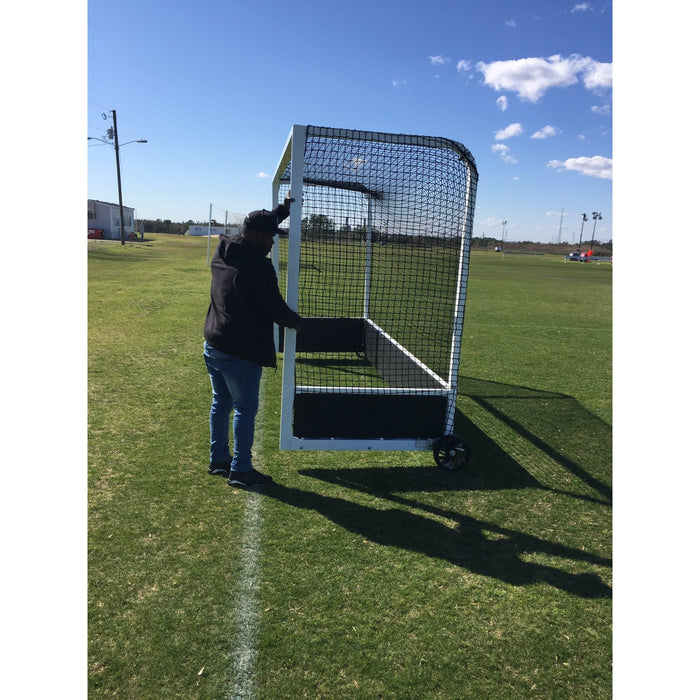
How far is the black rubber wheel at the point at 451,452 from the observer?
14.0ft

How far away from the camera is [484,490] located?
4066mm

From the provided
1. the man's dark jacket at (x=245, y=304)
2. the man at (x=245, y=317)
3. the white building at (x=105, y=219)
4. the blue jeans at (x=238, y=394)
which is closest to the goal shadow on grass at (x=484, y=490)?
the blue jeans at (x=238, y=394)

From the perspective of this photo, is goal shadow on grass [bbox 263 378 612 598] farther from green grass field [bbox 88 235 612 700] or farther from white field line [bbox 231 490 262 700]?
white field line [bbox 231 490 262 700]

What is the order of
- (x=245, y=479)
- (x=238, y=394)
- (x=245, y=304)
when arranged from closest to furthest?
(x=245, y=304)
(x=238, y=394)
(x=245, y=479)

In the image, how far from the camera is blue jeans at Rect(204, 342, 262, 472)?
12.3ft

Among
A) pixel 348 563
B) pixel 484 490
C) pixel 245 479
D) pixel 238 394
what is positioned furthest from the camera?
pixel 484 490

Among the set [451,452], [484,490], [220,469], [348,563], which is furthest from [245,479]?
[484,490]

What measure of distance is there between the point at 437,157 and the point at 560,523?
2.85 m

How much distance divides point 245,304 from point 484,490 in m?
2.29

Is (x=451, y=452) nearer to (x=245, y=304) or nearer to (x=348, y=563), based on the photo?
(x=348, y=563)

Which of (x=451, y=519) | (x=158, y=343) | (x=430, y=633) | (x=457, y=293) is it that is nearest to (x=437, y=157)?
(x=457, y=293)

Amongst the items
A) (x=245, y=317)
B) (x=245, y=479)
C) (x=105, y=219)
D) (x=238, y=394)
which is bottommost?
(x=245, y=479)

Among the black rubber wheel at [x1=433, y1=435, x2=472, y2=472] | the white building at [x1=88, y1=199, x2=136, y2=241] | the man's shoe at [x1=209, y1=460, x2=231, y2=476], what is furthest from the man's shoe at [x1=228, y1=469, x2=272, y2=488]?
the white building at [x1=88, y1=199, x2=136, y2=241]

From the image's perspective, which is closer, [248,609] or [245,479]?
[248,609]
